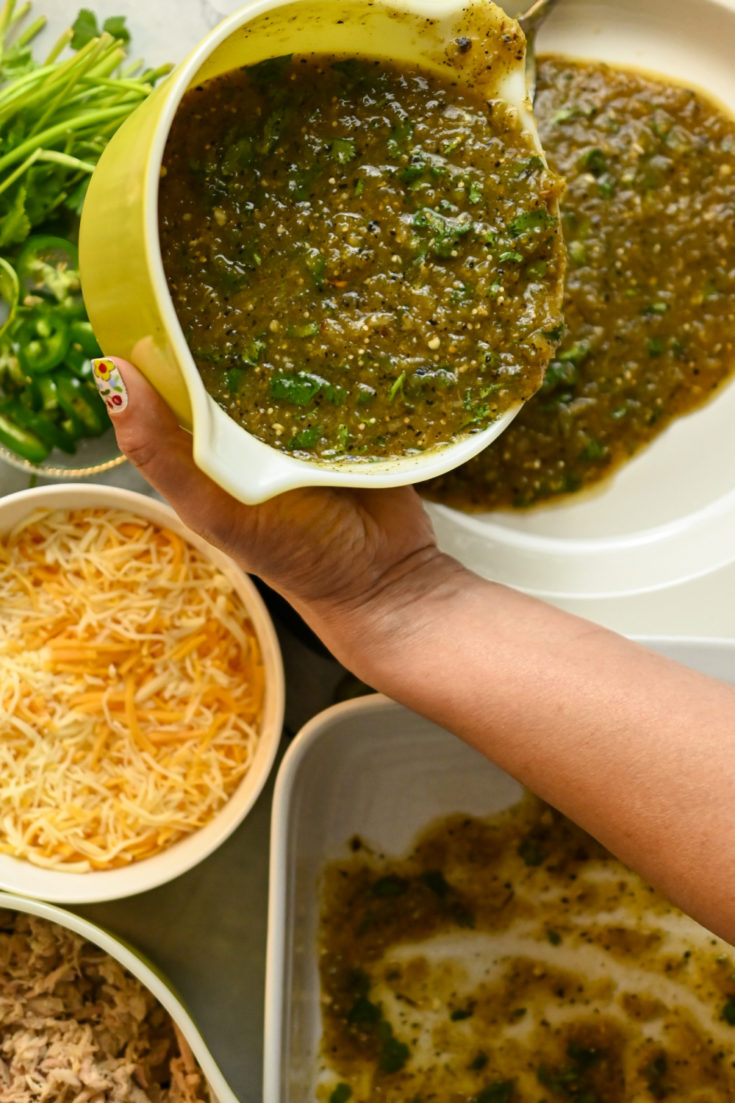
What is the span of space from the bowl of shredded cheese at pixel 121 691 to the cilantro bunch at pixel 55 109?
0.54 meters

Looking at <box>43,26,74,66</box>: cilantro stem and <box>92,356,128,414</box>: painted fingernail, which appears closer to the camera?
<box>92,356,128,414</box>: painted fingernail

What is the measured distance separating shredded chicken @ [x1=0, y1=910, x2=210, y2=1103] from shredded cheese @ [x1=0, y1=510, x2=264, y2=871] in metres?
0.29

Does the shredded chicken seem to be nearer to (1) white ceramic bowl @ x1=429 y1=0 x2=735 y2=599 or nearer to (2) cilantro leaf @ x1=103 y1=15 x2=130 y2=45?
(1) white ceramic bowl @ x1=429 y1=0 x2=735 y2=599

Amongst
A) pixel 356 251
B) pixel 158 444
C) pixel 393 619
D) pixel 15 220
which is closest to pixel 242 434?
pixel 158 444

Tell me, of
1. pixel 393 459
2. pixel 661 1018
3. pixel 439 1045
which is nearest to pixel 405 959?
pixel 439 1045

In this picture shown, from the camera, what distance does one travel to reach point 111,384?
1.19 meters

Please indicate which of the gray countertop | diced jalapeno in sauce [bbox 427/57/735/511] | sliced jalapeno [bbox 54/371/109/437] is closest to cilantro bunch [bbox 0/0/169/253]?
sliced jalapeno [bbox 54/371/109/437]

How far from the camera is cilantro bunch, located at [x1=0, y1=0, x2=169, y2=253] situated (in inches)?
67.3

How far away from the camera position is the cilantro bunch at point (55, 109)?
5.61 feet

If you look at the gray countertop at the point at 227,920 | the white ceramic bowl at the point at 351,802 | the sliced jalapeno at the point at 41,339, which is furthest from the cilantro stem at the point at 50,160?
the white ceramic bowl at the point at 351,802

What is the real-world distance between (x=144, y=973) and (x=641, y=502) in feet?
4.38

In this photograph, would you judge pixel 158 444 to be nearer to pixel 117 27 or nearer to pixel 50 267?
pixel 50 267

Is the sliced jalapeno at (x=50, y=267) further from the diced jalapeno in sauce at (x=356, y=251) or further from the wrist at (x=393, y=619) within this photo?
the wrist at (x=393, y=619)

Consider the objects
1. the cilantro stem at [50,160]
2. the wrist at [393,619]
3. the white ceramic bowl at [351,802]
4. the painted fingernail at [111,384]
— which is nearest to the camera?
the painted fingernail at [111,384]
